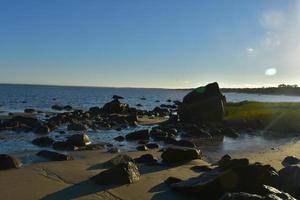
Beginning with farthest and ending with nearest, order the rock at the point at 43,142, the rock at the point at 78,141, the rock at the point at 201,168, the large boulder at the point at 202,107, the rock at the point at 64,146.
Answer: the large boulder at the point at 202,107
the rock at the point at 43,142
the rock at the point at 78,141
the rock at the point at 64,146
the rock at the point at 201,168

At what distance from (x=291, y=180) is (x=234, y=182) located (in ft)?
6.47

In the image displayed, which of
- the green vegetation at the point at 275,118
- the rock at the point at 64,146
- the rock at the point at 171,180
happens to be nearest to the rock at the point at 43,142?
the rock at the point at 64,146

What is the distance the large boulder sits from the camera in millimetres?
47562

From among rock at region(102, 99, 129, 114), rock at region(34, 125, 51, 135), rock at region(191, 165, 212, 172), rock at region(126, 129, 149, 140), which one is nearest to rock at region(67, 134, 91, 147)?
rock at region(126, 129, 149, 140)

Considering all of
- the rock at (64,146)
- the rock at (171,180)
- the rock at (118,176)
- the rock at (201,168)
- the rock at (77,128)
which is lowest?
the rock at (77,128)

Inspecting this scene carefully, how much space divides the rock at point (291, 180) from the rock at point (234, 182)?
31 centimetres

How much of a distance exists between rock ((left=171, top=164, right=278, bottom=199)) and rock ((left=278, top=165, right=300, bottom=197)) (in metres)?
0.31

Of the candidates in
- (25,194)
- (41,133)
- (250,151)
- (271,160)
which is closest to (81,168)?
(25,194)

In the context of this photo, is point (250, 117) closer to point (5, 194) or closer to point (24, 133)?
point (24, 133)

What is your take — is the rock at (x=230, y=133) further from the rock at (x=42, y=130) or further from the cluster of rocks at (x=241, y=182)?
the cluster of rocks at (x=241, y=182)

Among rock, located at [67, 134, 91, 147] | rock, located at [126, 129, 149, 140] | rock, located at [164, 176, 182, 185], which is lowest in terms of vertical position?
rock, located at [126, 129, 149, 140]

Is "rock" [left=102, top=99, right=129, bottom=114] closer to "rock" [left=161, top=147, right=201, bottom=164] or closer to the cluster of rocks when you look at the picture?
"rock" [left=161, top=147, right=201, bottom=164]

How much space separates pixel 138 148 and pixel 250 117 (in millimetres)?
25036

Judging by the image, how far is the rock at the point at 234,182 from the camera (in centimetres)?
1279
